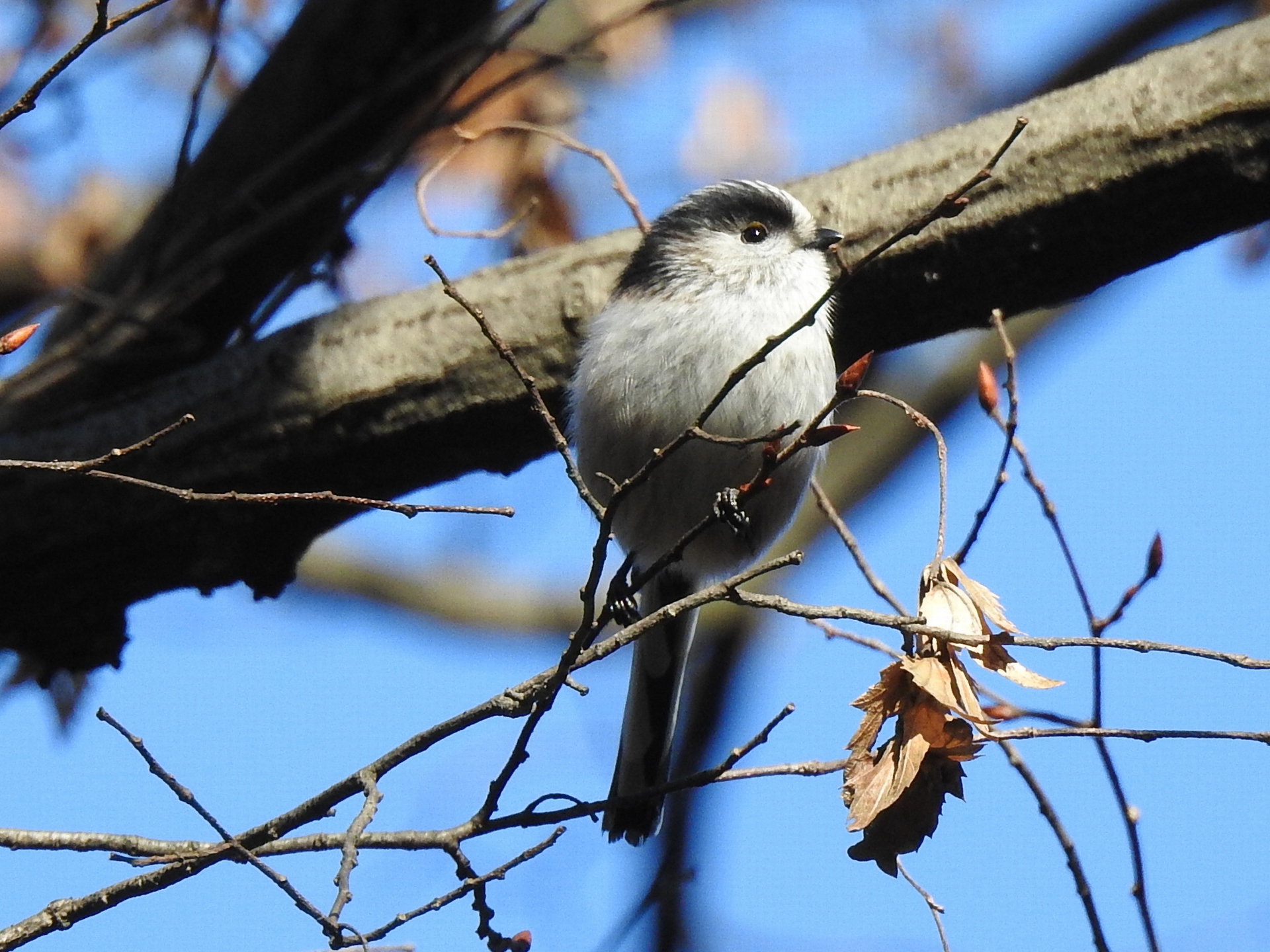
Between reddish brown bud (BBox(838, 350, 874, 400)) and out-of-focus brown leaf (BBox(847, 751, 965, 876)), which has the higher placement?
reddish brown bud (BBox(838, 350, 874, 400))

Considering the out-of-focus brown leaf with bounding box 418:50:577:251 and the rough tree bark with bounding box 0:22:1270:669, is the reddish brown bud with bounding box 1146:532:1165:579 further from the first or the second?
the out-of-focus brown leaf with bounding box 418:50:577:251

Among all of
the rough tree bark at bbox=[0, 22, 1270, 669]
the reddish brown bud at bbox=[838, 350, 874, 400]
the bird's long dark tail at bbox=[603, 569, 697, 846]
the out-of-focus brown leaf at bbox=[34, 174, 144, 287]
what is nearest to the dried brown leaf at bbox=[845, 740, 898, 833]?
the reddish brown bud at bbox=[838, 350, 874, 400]

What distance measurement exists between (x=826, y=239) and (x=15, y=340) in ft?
6.15

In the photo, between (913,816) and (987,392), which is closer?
(913,816)

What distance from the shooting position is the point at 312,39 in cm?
349

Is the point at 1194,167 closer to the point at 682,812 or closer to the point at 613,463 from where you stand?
the point at 613,463

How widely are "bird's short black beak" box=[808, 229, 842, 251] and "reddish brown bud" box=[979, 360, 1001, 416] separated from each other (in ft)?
2.57

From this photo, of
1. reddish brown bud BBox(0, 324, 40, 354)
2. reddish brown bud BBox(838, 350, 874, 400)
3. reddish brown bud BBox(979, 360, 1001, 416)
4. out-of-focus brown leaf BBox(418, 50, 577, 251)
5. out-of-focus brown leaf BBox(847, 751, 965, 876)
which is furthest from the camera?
out-of-focus brown leaf BBox(418, 50, 577, 251)

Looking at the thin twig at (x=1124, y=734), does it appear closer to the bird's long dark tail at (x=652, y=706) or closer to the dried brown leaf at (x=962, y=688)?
the dried brown leaf at (x=962, y=688)

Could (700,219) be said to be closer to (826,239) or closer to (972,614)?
(826,239)

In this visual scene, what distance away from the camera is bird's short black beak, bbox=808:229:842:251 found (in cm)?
320

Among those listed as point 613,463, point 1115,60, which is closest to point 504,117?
point 613,463

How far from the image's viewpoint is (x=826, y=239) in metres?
3.22

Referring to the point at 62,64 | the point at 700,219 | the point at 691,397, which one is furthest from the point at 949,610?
the point at 700,219
